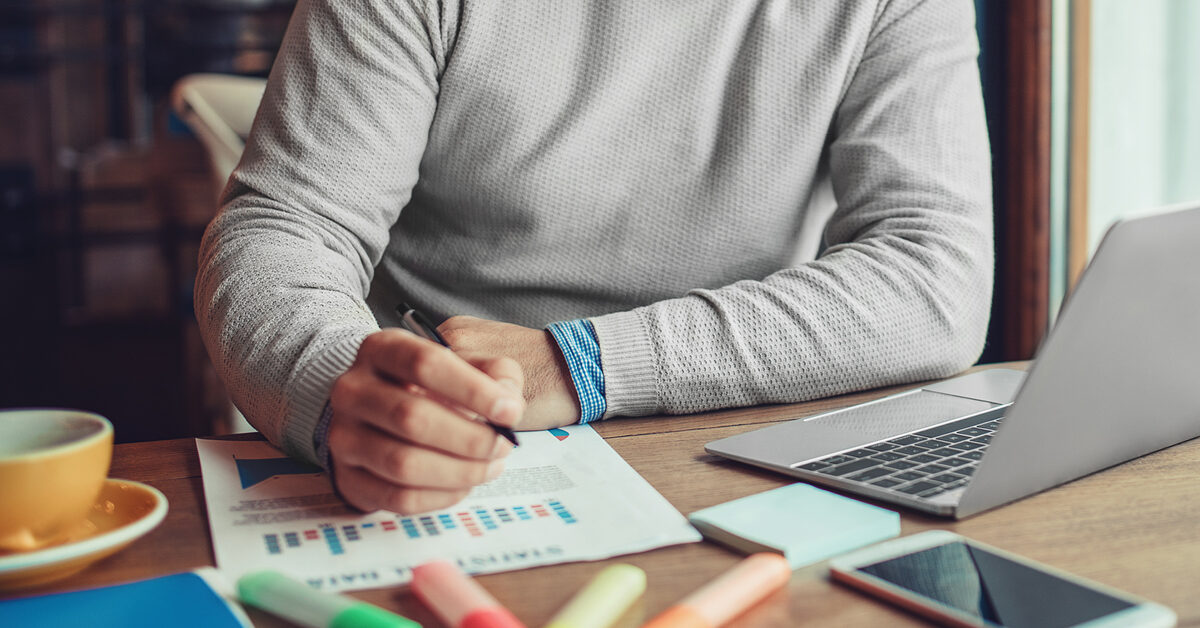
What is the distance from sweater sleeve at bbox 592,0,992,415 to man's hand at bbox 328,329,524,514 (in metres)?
0.23

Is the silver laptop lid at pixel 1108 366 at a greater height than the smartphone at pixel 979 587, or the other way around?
the silver laptop lid at pixel 1108 366

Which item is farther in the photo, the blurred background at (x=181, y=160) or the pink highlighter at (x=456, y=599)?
the blurred background at (x=181, y=160)

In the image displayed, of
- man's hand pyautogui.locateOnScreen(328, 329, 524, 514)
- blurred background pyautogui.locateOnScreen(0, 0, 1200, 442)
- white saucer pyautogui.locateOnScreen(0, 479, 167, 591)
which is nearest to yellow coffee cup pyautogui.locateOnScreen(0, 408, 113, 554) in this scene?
white saucer pyautogui.locateOnScreen(0, 479, 167, 591)

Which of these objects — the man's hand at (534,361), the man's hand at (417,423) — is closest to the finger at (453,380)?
the man's hand at (417,423)

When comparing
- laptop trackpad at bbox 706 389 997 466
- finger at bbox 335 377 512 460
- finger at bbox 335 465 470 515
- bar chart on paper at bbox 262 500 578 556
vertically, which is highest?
finger at bbox 335 377 512 460

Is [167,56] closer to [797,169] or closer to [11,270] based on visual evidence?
[11,270]

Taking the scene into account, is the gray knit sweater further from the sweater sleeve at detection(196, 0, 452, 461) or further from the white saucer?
the white saucer

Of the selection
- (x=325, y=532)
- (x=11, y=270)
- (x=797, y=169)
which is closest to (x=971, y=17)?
(x=797, y=169)

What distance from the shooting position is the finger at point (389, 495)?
55 centimetres

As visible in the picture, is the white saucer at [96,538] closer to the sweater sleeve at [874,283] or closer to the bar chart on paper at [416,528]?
the bar chart on paper at [416,528]

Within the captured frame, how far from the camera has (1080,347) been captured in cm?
53

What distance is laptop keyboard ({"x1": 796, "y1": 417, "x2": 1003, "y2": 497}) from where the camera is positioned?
597mm

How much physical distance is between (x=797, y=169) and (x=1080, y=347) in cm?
59

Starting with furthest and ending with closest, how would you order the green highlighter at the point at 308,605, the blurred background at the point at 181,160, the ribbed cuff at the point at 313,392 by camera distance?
the blurred background at the point at 181,160, the ribbed cuff at the point at 313,392, the green highlighter at the point at 308,605
